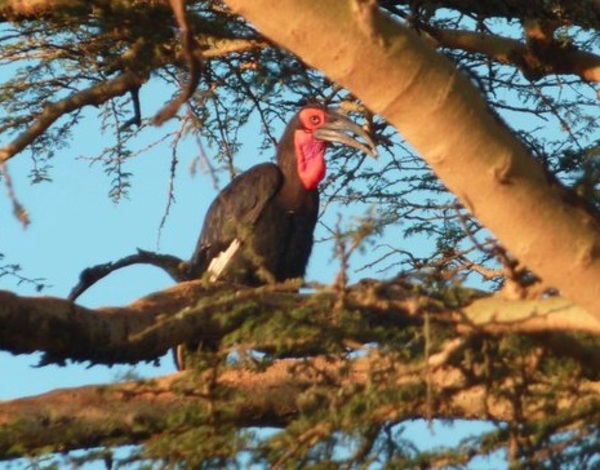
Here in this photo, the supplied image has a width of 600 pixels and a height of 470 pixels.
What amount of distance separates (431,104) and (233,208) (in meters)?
4.07

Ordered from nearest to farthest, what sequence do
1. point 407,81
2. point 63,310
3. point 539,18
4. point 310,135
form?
point 407,81 → point 63,310 → point 539,18 → point 310,135

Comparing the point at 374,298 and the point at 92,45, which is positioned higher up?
the point at 92,45

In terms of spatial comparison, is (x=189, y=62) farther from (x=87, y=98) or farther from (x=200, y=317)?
(x=87, y=98)

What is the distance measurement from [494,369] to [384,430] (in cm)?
27

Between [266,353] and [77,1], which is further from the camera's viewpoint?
[77,1]

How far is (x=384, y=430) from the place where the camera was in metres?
3.26

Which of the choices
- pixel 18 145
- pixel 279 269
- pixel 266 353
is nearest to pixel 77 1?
pixel 18 145

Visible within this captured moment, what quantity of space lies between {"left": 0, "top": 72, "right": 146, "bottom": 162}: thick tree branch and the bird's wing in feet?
4.86

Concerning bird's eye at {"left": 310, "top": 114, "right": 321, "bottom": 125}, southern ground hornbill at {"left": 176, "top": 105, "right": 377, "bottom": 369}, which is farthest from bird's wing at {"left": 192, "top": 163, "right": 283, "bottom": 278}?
bird's eye at {"left": 310, "top": 114, "right": 321, "bottom": 125}

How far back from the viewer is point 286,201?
6.86 metres

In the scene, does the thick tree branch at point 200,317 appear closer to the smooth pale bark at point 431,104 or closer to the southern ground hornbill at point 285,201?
the smooth pale bark at point 431,104

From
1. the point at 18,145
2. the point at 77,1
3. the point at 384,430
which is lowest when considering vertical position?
the point at 384,430

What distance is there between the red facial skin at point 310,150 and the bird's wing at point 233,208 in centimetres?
12

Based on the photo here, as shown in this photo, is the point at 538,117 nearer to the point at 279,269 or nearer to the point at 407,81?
the point at 279,269
